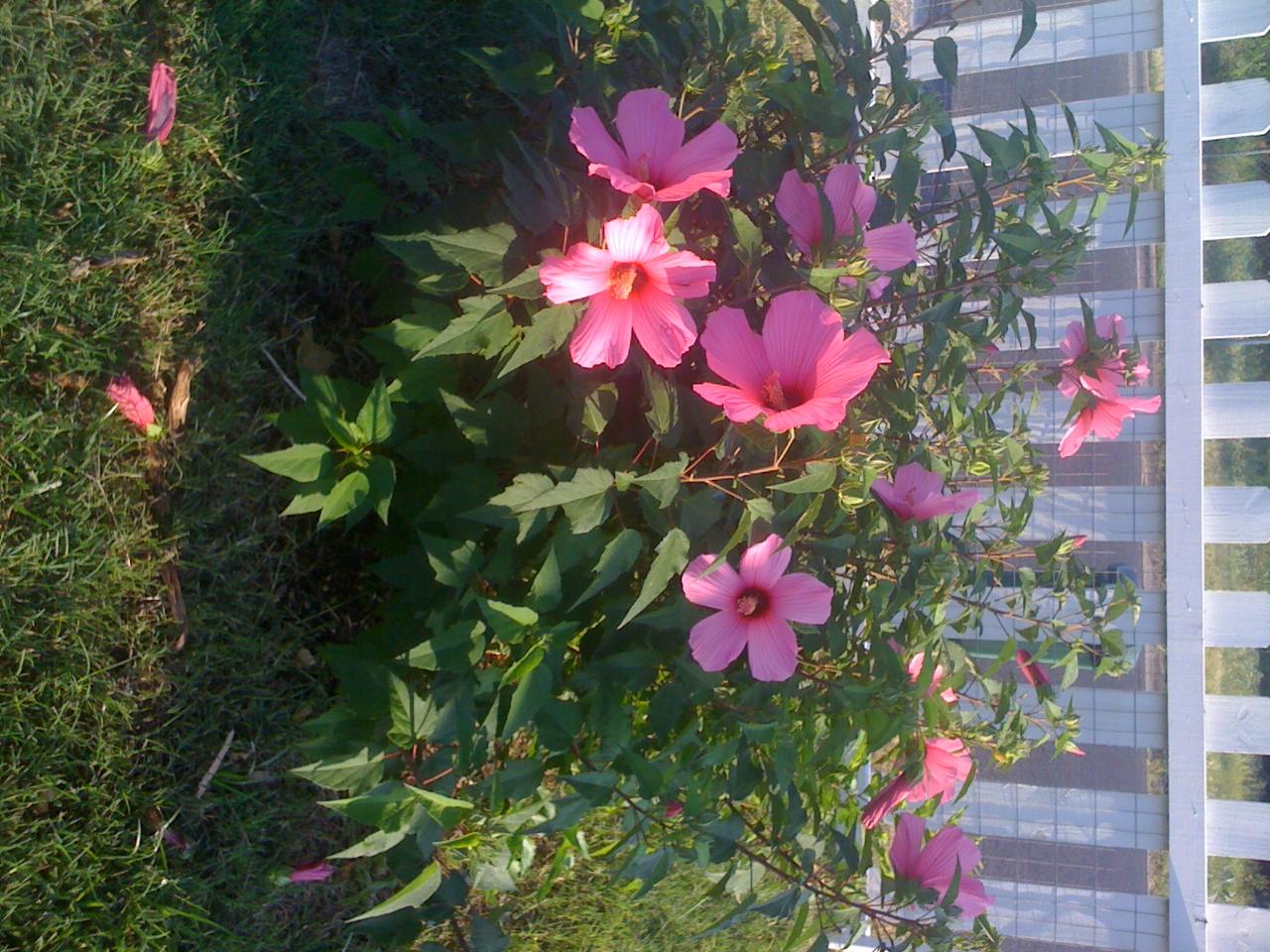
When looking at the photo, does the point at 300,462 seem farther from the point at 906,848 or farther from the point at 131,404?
the point at 906,848

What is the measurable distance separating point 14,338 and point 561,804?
1.02m

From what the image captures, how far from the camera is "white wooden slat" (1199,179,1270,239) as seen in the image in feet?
10.5

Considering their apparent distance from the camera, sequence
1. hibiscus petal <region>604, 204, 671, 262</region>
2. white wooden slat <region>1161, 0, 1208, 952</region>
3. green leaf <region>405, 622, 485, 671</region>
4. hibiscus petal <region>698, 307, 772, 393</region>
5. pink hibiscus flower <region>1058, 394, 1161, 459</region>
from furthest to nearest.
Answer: white wooden slat <region>1161, 0, 1208, 952</region>, pink hibiscus flower <region>1058, 394, 1161, 459</region>, green leaf <region>405, 622, 485, 671</region>, hibiscus petal <region>698, 307, 772, 393</region>, hibiscus petal <region>604, 204, 671, 262</region>

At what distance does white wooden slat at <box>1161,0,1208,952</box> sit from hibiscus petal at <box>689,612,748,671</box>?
2.73 metres

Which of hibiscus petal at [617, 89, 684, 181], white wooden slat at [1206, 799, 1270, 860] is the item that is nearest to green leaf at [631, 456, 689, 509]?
hibiscus petal at [617, 89, 684, 181]

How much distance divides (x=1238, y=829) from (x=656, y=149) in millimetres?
3321

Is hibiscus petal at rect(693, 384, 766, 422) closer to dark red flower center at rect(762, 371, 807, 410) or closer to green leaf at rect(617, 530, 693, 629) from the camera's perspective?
dark red flower center at rect(762, 371, 807, 410)

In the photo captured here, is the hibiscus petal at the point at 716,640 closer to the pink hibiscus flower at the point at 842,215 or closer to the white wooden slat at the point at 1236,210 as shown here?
the pink hibiscus flower at the point at 842,215

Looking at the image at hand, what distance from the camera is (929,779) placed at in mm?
1304

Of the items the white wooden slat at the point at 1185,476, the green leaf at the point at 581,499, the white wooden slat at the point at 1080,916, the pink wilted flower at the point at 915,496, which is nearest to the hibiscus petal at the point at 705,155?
the green leaf at the point at 581,499

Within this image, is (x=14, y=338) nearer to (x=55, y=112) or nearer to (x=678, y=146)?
(x=55, y=112)

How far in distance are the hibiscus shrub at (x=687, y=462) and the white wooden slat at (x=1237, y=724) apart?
2235 millimetres

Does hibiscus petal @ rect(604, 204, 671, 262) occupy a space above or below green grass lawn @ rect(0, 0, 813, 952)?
above

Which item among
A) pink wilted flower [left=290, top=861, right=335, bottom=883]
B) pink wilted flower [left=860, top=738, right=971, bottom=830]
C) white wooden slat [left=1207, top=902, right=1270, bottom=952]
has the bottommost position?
white wooden slat [left=1207, top=902, right=1270, bottom=952]
